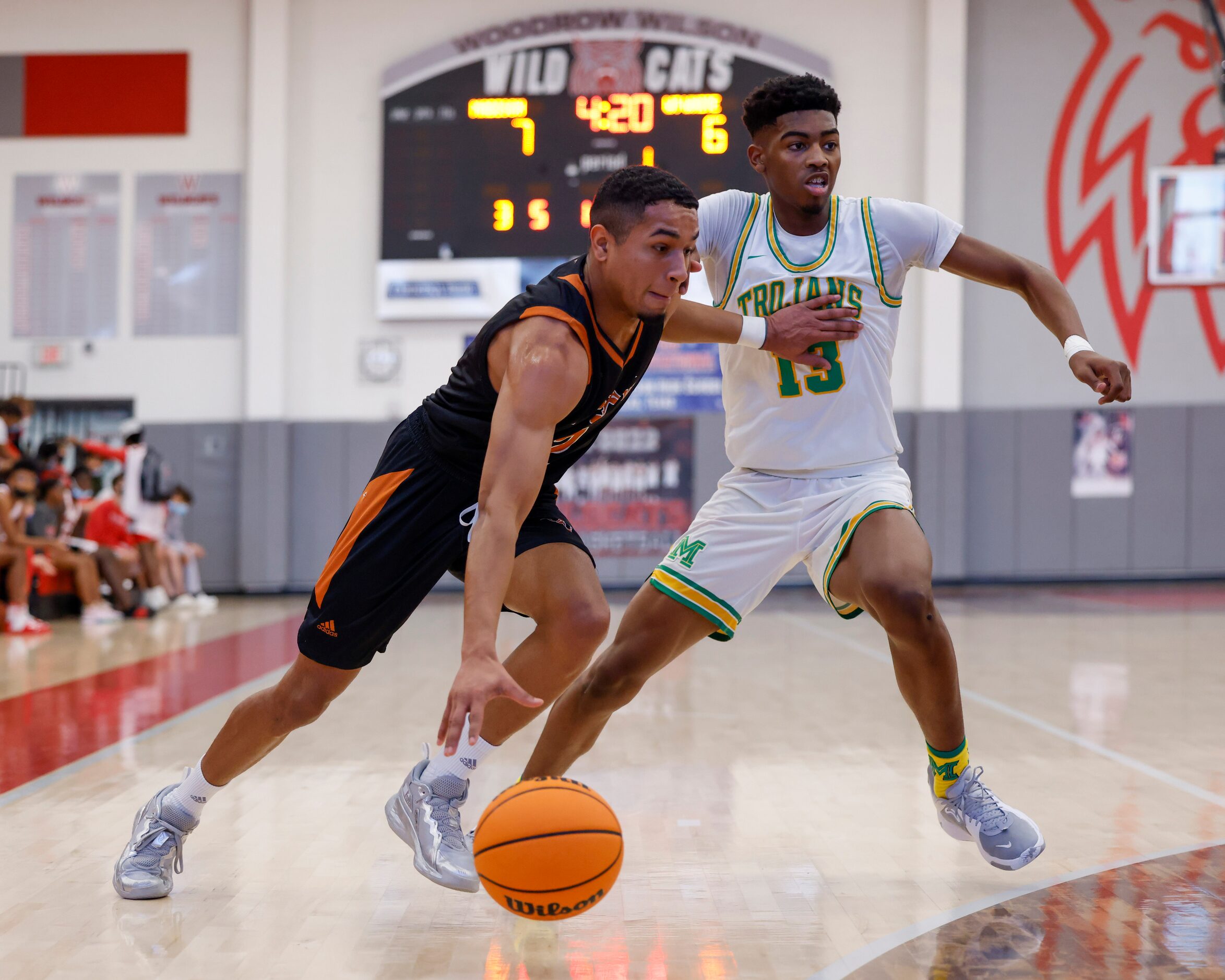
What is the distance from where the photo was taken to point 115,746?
411 cm

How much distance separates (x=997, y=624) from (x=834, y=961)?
21.1 ft

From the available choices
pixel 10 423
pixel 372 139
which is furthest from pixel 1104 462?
pixel 10 423

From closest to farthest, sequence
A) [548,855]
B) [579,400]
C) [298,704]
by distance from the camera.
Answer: [548,855] < [579,400] < [298,704]

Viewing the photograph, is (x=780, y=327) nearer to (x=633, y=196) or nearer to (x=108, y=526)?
(x=633, y=196)

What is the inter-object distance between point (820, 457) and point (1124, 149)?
1026cm

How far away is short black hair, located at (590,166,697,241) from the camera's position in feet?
7.41

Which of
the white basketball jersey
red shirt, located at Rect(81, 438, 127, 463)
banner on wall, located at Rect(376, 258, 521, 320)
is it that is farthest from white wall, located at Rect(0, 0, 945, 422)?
the white basketball jersey

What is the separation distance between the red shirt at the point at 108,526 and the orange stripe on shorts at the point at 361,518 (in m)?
7.37

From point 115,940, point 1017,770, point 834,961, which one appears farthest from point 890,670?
point 115,940

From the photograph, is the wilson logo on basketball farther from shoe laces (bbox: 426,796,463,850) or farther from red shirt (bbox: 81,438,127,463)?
red shirt (bbox: 81,438,127,463)

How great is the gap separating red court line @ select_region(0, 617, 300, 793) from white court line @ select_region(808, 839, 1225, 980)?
2631mm

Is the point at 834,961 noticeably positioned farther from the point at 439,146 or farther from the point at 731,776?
the point at 439,146

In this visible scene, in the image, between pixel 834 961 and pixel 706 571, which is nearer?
pixel 834 961

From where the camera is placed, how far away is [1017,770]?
3701 mm
